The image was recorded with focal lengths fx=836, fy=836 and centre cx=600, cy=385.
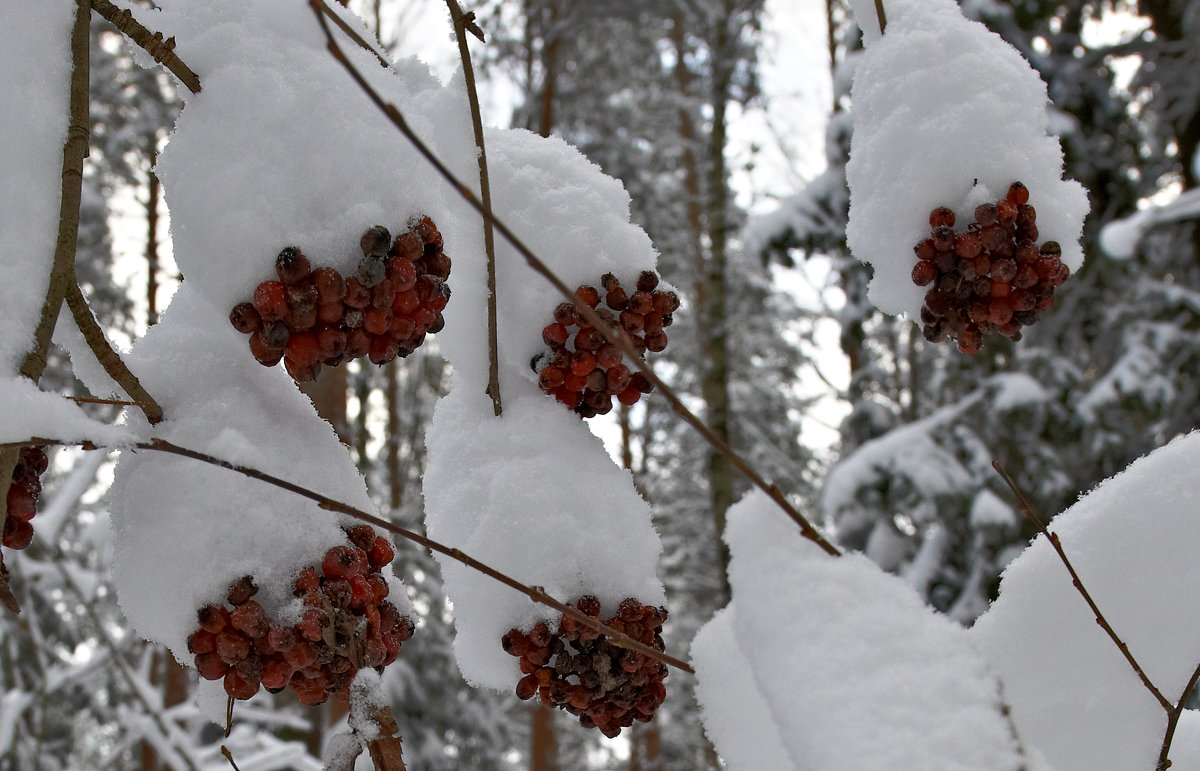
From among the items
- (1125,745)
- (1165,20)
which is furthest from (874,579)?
(1165,20)

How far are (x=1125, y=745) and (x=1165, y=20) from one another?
7715 millimetres

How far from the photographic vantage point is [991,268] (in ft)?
3.43

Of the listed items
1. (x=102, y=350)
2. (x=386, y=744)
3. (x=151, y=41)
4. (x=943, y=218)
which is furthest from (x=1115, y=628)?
(x=151, y=41)

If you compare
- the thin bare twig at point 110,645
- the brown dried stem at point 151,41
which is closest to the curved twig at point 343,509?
the brown dried stem at point 151,41

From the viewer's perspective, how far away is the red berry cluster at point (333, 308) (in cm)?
88

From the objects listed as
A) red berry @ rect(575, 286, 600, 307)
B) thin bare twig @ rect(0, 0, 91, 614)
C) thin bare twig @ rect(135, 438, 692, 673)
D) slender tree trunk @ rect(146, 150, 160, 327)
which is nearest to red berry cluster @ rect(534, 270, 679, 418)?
red berry @ rect(575, 286, 600, 307)

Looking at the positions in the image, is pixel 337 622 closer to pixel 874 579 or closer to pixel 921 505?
pixel 874 579

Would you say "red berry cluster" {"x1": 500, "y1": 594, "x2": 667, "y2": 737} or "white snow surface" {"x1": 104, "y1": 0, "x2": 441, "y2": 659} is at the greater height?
"white snow surface" {"x1": 104, "y1": 0, "x2": 441, "y2": 659}

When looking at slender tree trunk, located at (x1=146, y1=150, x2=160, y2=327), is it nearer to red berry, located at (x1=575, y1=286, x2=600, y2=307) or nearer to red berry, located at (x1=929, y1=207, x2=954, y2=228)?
red berry, located at (x1=575, y1=286, x2=600, y2=307)

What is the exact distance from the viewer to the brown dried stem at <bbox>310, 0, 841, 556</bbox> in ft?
2.24

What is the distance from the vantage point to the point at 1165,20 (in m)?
6.70

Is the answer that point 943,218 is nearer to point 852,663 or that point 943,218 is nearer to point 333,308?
point 852,663

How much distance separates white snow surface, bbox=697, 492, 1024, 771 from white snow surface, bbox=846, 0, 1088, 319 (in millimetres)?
437

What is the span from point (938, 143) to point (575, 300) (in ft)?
2.04
